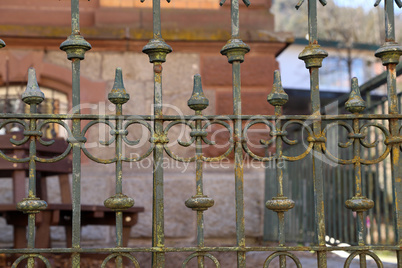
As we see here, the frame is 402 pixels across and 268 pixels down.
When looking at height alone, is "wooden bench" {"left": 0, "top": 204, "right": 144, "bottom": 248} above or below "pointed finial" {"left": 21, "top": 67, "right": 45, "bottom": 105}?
below

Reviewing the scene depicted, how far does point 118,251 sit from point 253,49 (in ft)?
13.4

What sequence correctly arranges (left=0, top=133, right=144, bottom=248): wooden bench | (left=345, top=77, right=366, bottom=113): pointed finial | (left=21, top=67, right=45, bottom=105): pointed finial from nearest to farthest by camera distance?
(left=21, top=67, right=45, bottom=105): pointed finial < (left=345, top=77, right=366, bottom=113): pointed finial < (left=0, top=133, right=144, bottom=248): wooden bench

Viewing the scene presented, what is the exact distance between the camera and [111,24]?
5656mm

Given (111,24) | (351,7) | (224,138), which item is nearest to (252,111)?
(224,138)

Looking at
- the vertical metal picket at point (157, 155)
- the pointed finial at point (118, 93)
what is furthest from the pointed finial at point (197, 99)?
the pointed finial at point (118, 93)

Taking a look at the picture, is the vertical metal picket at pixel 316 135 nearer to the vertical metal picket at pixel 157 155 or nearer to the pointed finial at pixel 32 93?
the vertical metal picket at pixel 157 155

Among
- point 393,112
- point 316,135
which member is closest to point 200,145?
point 316,135

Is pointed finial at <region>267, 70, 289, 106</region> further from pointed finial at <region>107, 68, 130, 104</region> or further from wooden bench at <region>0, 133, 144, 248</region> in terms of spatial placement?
wooden bench at <region>0, 133, 144, 248</region>

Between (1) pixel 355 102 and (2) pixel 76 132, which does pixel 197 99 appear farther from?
(1) pixel 355 102

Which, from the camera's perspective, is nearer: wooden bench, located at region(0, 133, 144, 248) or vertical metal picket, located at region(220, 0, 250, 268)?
vertical metal picket, located at region(220, 0, 250, 268)

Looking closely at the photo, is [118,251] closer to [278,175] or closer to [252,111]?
[278,175]

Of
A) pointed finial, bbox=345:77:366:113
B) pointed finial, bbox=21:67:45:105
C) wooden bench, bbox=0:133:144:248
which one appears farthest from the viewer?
wooden bench, bbox=0:133:144:248

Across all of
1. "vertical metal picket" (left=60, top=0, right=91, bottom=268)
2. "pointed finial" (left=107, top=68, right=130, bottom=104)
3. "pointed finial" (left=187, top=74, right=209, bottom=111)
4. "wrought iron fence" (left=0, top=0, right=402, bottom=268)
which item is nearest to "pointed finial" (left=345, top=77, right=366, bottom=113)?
"wrought iron fence" (left=0, top=0, right=402, bottom=268)

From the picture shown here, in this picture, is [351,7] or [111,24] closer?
[111,24]
